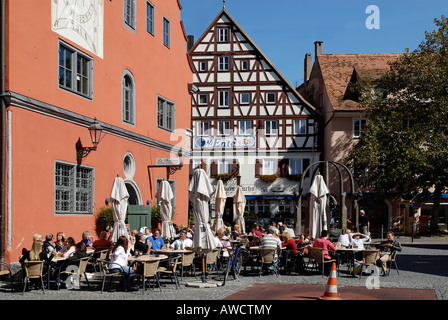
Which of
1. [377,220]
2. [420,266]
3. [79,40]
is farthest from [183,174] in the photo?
[377,220]

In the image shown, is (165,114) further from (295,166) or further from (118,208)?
(295,166)

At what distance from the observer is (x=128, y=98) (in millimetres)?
20391

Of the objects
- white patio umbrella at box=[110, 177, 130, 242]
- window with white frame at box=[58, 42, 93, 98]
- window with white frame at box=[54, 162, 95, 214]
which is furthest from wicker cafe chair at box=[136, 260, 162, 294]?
window with white frame at box=[58, 42, 93, 98]

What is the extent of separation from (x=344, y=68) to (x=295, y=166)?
868cm

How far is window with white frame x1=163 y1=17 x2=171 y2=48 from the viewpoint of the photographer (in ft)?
77.6

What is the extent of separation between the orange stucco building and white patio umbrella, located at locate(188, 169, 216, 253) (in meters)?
4.07

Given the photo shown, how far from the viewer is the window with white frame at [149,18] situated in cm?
2195

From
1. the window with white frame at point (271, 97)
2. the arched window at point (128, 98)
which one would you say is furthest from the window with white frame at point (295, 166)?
the arched window at point (128, 98)

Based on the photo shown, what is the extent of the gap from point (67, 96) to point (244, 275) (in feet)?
22.7

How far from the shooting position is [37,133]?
575 inches

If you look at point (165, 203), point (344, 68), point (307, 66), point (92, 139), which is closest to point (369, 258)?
point (165, 203)

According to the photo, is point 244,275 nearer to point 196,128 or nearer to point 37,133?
point 37,133

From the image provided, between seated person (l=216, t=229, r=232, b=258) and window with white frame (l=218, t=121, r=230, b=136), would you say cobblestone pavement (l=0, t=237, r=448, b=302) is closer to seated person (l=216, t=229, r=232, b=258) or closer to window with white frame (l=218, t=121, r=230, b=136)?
seated person (l=216, t=229, r=232, b=258)

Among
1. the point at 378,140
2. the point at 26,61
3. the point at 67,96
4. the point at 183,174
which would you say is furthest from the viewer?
the point at 378,140
